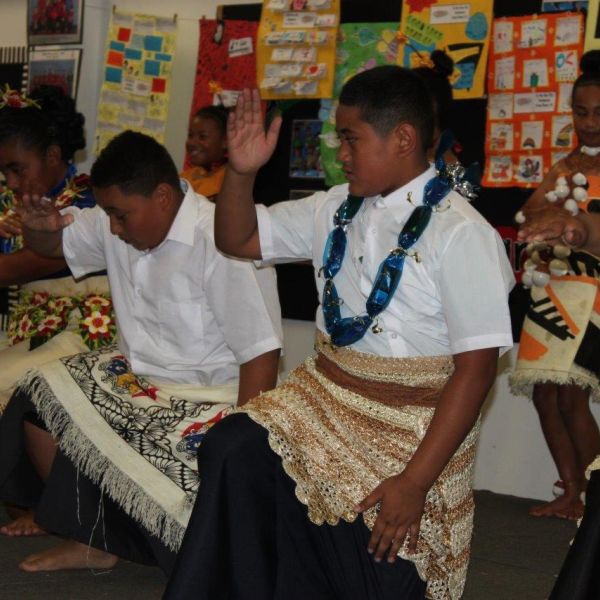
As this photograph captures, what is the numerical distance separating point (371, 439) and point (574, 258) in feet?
5.99

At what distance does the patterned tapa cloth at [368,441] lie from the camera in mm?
2434

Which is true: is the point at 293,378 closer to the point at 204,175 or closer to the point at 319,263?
the point at 319,263

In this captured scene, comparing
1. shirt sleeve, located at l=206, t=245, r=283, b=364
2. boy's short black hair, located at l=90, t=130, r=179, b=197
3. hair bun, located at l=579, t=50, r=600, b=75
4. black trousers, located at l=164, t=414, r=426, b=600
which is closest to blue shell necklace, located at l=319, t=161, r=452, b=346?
black trousers, located at l=164, t=414, r=426, b=600

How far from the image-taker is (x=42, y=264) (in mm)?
3826

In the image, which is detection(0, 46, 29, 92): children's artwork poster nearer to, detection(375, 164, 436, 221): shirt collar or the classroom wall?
the classroom wall

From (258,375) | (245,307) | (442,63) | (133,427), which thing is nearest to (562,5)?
(442,63)

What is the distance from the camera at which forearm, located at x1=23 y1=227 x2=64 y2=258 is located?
11.7ft

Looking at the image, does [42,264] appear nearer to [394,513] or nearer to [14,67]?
[394,513]

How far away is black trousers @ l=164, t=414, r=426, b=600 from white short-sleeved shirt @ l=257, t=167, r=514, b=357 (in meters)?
0.39

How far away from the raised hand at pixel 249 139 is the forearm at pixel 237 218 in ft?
0.12

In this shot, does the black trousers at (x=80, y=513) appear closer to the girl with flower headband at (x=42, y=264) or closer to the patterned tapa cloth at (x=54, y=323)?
the patterned tapa cloth at (x=54, y=323)

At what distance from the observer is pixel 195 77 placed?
5.68 metres

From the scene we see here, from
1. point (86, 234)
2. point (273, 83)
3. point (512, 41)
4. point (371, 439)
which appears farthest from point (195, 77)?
point (371, 439)

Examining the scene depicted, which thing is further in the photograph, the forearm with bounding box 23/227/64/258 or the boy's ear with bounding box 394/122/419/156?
the forearm with bounding box 23/227/64/258
